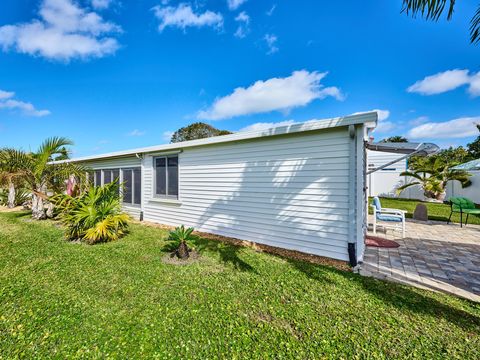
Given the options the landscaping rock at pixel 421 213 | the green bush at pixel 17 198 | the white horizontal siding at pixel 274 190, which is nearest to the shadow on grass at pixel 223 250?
the white horizontal siding at pixel 274 190

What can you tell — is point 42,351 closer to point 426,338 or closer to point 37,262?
point 37,262

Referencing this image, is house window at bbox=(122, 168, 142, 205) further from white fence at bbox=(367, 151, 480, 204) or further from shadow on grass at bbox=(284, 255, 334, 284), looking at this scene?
white fence at bbox=(367, 151, 480, 204)

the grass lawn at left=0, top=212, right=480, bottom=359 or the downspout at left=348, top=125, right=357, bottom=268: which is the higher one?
the downspout at left=348, top=125, right=357, bottom=268

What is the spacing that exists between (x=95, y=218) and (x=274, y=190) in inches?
185

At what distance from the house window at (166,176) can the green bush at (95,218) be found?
1.79 meters

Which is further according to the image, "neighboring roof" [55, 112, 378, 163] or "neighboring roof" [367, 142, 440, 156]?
"neighboring roof" [367, 142, 440, 156]

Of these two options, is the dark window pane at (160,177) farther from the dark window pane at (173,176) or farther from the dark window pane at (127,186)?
the dark window pane at (127,186)

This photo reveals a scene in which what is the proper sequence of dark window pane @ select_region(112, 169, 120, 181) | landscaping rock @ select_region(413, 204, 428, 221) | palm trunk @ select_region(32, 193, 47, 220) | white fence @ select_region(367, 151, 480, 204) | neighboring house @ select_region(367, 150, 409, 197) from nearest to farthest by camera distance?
palm trunk @ select_region(32, 193, 47, 220), landscaping rock @ select_region(413, 204, 428, 221), dark window pane @ select_region(112, 169, 120, 181), white fence @ select_region(367, 151, 480, 204), neighboring house @ select_region(367, 150, 409, 197)

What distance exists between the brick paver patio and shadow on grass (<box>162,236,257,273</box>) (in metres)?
2.17

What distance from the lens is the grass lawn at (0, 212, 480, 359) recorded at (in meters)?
2.24

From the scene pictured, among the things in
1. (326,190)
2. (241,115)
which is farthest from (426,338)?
(241,115)

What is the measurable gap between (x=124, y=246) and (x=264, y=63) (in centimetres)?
1127

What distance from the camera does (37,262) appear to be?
4.44 m

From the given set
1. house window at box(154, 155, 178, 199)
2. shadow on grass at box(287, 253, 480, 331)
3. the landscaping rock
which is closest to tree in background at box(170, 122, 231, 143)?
house window at box(154, 155, 178, 199)
